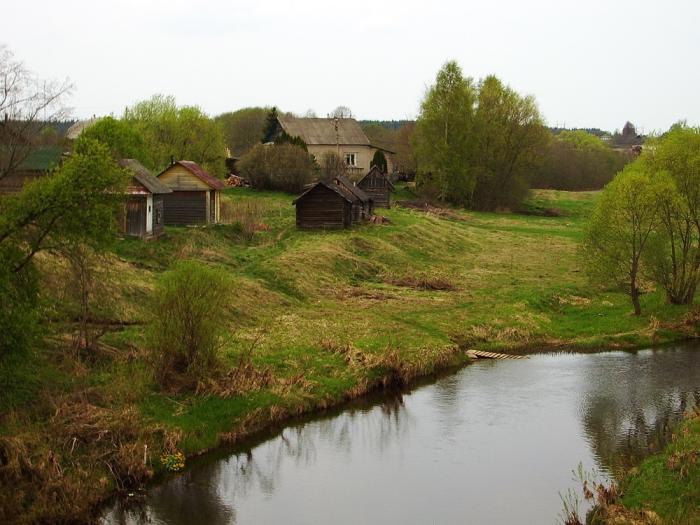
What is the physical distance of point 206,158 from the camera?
59.3 m

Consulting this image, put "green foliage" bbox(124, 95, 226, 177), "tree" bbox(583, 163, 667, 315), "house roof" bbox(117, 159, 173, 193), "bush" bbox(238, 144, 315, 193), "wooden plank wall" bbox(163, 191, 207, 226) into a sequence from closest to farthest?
"tree" bbox(583, 163, 667, 315) < "house roof" bbox(117, 159, 173, 193) < "wooden plank wall" bbox(163, 191, 207, 226) < "green foliage" bbox(124, 95, 226, 177) < "bush" bbox(238, 144, 315, 193)

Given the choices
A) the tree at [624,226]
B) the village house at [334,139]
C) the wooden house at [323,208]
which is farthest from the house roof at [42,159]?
the village house at [334,139]

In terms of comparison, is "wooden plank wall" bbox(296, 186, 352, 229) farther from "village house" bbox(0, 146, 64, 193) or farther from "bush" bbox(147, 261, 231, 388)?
"bush" bbox(147, 261, 231, 388)

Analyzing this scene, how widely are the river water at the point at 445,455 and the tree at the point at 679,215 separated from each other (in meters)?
8.65

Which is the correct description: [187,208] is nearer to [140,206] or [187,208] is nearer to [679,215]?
[140,206]

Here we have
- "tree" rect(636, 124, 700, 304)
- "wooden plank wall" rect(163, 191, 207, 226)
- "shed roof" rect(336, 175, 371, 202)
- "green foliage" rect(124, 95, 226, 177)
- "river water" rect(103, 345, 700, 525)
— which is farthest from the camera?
"green foliage" rect(124, 95, 226, 177)

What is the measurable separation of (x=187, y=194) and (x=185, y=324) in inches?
863

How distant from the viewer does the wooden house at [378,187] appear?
62750 millimetres

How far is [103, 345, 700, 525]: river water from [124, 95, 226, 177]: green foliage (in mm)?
35011

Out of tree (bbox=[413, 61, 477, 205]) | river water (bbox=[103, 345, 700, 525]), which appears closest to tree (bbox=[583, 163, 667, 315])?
river water (bbox=[103, 345, 700, 525])

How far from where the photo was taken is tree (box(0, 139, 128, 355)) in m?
18.2

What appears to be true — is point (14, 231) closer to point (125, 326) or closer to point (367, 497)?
point (125, 326)

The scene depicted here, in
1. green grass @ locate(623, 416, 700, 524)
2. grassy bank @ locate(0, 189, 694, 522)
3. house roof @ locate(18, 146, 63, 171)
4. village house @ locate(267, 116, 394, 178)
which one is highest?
village house @ locate(267, 116, 394, 178)

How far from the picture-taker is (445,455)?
20.7m
